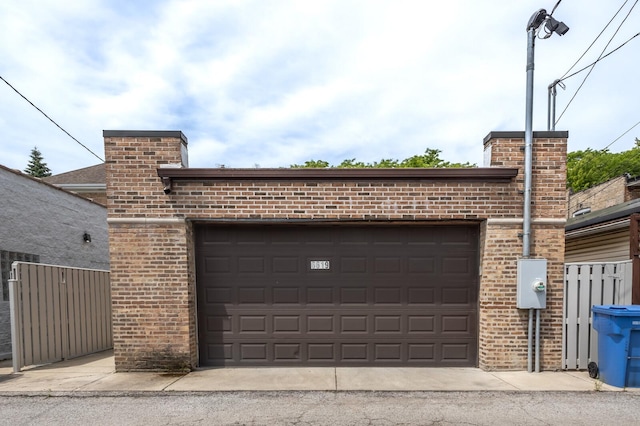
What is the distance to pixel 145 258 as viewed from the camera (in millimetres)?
5820

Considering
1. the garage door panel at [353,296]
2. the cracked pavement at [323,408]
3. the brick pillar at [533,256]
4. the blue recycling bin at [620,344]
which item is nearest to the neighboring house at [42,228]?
the cracked pavement at [323,408]

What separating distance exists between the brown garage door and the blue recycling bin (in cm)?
Result: 181

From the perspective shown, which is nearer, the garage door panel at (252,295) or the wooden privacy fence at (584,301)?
the wooden privacy fence at (584,301)

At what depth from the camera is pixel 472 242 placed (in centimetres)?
611

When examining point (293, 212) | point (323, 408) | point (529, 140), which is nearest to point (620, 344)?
point (529, 140)

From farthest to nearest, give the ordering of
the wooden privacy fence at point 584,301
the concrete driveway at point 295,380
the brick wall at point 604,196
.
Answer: the brick wall at point 604,196 → the wooden privacy fence at point 584,301 → the concrete driveway at point 295,380

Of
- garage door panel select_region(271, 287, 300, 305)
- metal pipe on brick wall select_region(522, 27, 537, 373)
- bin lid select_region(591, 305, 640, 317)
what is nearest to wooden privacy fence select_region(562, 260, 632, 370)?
bin lid select_region(591, 305, 640, 317)

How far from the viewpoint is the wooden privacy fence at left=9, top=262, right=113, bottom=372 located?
237 inches

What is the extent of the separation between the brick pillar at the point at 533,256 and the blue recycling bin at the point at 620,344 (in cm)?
70

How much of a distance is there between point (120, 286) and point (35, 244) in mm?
3904

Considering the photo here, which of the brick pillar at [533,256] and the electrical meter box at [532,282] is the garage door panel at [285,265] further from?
the electrical meter box at [532,282]

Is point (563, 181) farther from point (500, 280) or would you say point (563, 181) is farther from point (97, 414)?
point (97, 414)

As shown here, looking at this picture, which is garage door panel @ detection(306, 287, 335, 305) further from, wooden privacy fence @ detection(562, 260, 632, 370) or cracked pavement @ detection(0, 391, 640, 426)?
wooden privacy fence @ detection(562, 260, 632, 370)

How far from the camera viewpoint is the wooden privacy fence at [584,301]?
225 inches
